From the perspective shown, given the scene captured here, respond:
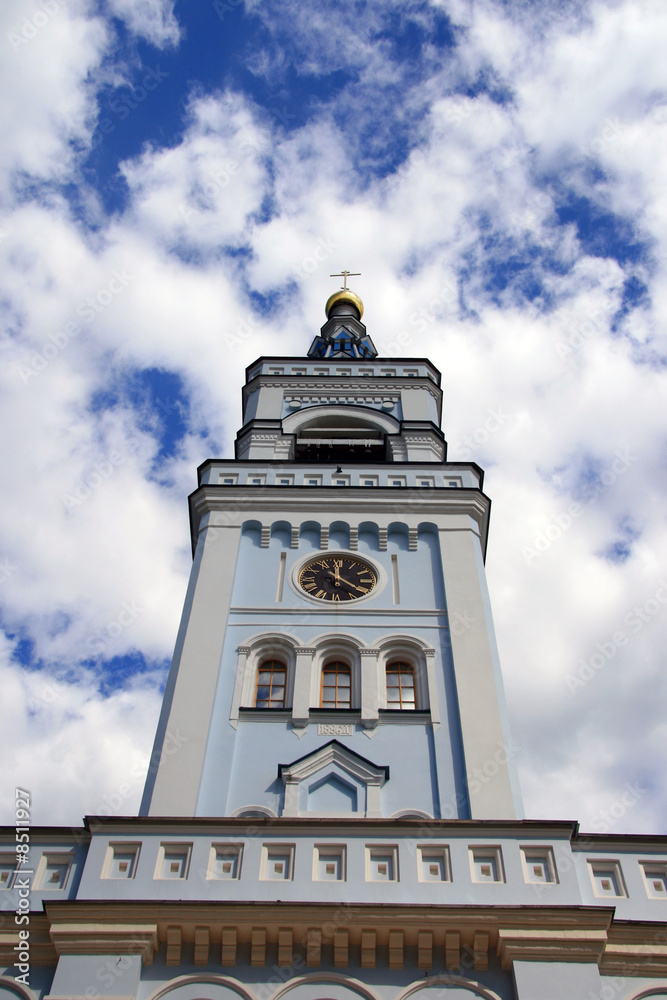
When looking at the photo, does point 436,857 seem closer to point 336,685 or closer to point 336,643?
point 336,685

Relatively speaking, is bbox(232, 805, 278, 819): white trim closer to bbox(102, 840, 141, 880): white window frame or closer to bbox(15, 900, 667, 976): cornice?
bbox(102, 840, 141, 880): white window frame

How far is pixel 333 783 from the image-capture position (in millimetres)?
15594

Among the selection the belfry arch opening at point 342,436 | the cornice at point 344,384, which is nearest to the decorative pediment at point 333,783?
the belfry arch opening at point 342,436

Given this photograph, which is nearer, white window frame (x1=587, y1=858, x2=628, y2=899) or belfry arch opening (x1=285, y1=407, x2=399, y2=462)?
white window frame (x1=587, y1=858, x2=628, y2=899)

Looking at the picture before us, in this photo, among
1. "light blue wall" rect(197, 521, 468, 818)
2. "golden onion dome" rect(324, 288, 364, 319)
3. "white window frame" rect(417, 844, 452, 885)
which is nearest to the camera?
"white window frame" rect(417, 844, 452, 885)

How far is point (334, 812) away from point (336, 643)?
13.0 feet

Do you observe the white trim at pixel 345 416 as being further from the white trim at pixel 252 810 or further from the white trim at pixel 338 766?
the white trim at pixel 252 810

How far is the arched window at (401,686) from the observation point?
17438mm

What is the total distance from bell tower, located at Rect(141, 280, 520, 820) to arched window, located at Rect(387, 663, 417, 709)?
0.09 ft

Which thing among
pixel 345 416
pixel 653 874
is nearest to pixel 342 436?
pixel 345 416

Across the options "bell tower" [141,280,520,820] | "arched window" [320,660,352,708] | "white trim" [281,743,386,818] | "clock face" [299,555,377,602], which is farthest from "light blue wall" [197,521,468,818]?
"arched window" [320,660,352,708]

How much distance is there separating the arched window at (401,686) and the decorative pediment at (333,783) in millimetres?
1800

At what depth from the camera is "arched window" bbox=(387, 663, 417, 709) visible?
687 inches

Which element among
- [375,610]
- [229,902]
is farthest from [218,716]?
[229,902]
